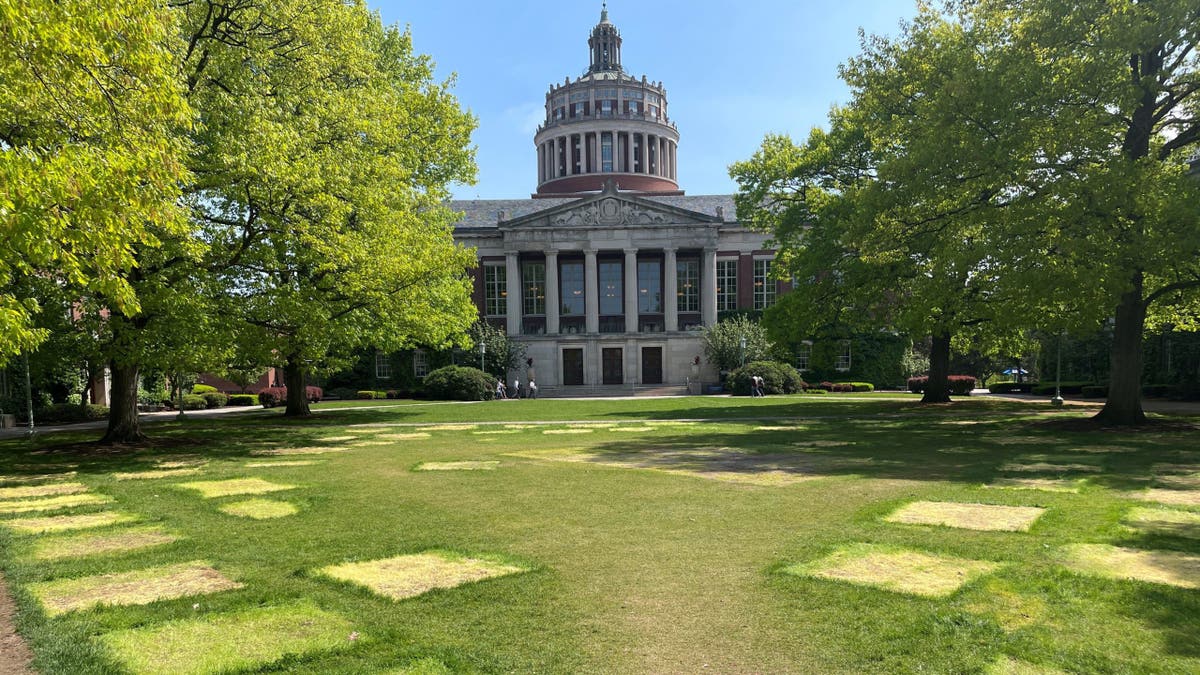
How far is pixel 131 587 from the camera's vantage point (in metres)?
5.27

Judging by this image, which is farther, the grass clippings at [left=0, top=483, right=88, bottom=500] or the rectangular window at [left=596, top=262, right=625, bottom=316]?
the rectangular window at [left=596, top=262, right=625, bottom=316]

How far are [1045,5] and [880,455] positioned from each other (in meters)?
11.0

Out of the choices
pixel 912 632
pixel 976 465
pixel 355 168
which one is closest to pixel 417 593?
pixel 912 632

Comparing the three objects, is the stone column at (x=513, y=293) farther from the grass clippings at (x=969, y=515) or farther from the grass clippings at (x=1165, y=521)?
the grass clippings at (x=1165, y=521)

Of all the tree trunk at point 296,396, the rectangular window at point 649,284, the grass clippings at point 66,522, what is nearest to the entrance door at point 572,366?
the rectangular window at point 649,284

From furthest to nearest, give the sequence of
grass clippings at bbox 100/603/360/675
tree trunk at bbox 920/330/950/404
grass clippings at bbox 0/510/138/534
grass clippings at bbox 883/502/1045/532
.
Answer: tree trunk at bbox 920/330/950/404 < grass clippings at bbox 0/510/138/534 < grass clippings at bbox 883/502/1045/532 < grass clippings at bbox 100/603/360/675

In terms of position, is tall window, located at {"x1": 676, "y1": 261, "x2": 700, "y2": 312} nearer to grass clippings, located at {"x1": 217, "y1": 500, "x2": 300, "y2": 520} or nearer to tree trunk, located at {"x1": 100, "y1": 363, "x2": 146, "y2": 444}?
tree trunk, located at {"x1": 100, "y1": 363, "x2": 146, "y2": 444}

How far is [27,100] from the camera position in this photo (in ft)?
26.7

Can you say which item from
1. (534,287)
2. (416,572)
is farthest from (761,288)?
(416,572)

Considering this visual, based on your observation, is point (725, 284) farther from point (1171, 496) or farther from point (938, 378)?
point (1171, 496)

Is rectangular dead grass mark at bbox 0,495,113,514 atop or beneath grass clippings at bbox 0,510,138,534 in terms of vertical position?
beneath

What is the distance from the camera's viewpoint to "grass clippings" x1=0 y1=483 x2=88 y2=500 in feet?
31.2

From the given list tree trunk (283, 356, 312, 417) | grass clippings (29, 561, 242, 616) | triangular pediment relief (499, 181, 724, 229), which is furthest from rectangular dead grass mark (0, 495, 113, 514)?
triangular pediment relief (499, 181, 724, 229)

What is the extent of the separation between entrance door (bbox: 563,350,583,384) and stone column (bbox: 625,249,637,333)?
176 inches
